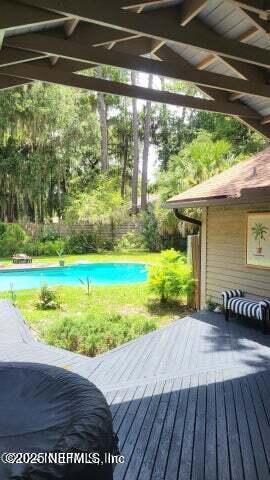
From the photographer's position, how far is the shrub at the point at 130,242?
64.4 feet

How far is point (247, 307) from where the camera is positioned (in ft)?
21.0

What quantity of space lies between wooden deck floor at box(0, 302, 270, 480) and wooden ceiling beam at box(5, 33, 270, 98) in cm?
302

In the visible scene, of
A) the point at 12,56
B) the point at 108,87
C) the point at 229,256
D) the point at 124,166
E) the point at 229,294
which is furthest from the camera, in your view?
the point at 124,166

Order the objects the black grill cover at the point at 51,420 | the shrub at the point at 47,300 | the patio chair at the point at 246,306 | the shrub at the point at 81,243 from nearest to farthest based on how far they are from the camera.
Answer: the black grill cover at the point at 51,420 → the patio chair at the point at 246,306 → the shrub at the point at 47,300 → the shrub at the point at 81,243

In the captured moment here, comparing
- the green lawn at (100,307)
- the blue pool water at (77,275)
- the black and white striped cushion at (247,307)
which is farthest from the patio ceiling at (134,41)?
the blue pool water at (77,275)

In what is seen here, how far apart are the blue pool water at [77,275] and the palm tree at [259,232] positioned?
6679 millimetres

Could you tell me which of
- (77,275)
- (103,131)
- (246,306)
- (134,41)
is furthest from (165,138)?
(134,41)

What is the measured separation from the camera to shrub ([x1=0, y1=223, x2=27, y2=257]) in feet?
58.7

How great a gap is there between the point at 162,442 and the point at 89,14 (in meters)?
3.05

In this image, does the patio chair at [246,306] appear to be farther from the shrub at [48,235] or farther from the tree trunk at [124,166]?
the tree trunk at [124,166]

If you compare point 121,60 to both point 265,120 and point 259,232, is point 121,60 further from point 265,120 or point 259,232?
point 259,232

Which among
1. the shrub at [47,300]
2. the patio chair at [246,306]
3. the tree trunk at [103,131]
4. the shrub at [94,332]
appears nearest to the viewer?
the shrub at [94,332]

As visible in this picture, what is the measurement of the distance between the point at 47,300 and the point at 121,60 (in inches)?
235

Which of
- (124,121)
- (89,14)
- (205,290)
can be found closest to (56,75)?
(89,14)
